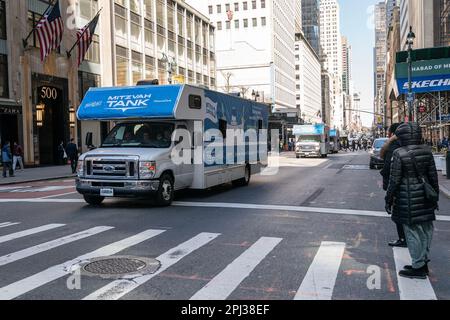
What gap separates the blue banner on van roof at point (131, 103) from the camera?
12.1 metres

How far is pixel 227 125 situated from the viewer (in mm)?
15273

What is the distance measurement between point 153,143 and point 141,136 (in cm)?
45

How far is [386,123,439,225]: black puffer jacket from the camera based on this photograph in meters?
5.75

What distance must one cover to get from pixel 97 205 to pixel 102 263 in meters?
6.07

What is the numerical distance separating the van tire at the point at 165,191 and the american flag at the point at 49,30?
19.5 meters

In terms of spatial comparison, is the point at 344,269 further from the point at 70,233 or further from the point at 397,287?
the point at 70,233

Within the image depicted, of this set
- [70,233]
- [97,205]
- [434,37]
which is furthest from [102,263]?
[434,37]

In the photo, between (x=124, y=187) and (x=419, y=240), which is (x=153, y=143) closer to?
(x=124, y=187)

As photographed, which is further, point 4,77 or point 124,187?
point 4,77

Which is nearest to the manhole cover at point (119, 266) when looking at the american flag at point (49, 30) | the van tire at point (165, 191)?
the van tire at point (165, 191)

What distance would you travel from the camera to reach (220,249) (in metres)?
7.46

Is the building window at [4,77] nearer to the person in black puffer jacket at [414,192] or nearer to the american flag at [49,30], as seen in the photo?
the american flag at [49,30]

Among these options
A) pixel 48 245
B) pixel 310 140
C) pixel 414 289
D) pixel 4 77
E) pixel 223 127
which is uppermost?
pixel 4 77

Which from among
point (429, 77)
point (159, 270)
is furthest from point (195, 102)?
point (429, 77)
